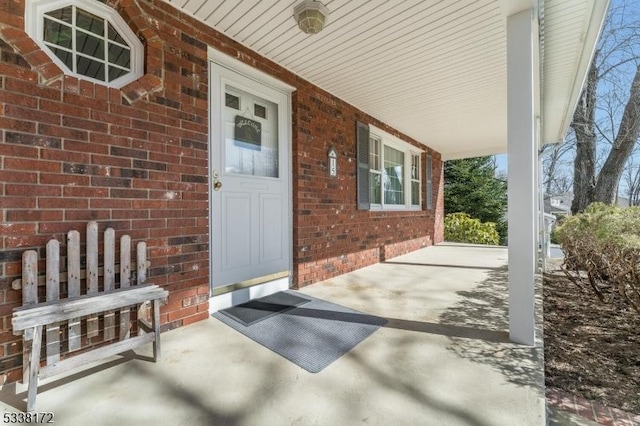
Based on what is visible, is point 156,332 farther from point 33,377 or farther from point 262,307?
point 262,307

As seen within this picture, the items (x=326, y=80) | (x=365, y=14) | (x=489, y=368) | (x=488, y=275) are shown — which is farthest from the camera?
(x=488, y=275)

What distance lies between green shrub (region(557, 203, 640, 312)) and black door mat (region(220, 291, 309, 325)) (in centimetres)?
319

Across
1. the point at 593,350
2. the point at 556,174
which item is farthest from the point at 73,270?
the point at 556,174

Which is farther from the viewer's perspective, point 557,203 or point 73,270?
point 557,203

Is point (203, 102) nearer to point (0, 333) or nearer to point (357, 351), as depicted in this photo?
point (0, 333)

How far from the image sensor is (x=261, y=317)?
280 cm

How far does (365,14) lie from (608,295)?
4.44m

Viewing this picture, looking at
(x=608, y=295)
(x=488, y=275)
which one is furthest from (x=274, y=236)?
(x=608, y=295)

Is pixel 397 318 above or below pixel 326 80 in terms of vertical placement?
below

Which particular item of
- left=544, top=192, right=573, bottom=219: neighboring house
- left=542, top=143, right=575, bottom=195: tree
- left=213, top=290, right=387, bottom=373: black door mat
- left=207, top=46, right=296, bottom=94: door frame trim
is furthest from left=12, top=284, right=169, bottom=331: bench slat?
left=544, top=192, right=573, bottom=219: neighboring house

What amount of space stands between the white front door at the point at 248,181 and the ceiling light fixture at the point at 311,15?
95 cm

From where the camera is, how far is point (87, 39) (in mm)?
2123

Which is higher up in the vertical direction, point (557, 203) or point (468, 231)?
point (557, 203)

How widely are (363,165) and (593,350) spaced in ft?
11.3
